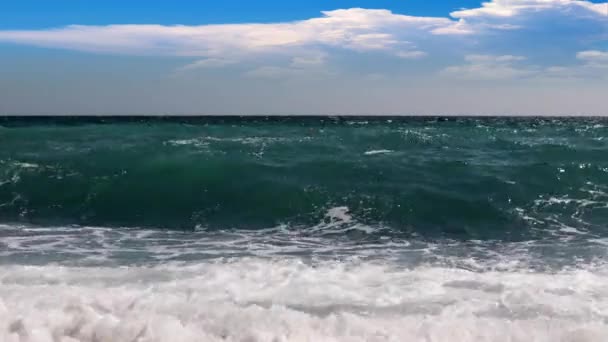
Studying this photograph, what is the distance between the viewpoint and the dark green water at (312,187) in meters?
11.5

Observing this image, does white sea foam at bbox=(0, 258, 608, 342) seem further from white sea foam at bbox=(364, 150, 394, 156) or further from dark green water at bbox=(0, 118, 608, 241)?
white sea foam at bbox=(364, 150, 394, 156)

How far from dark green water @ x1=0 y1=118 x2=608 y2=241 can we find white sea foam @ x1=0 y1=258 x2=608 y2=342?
3.53m

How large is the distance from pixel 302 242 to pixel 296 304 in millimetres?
3847

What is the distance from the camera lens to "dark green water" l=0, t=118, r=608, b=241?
1152cm

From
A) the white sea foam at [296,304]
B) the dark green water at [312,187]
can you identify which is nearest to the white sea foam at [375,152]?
the dark green water at [312,187]

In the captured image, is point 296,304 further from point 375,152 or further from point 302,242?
point 375,152

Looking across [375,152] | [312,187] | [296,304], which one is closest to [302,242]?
[296,304]

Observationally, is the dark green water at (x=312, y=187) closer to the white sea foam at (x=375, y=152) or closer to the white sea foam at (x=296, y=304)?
the white sea foam at (x=375, y=152)

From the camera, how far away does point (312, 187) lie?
1403 cm

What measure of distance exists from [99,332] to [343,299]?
8.52 ft

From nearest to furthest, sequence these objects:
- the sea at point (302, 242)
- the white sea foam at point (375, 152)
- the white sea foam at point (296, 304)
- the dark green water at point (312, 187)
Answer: the white sea foam at point (296, 304)
the sea at point (302, 242)
the dark green water at point (312, 187)
the white sea foam at point (375, 152)

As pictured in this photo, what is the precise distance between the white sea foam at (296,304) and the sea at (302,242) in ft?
0.08

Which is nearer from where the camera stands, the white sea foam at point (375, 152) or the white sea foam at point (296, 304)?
the white sea foam at point (296, 304)

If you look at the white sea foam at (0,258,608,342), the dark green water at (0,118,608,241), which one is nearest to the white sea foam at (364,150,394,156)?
the dark green water at (0,118,608,241)
